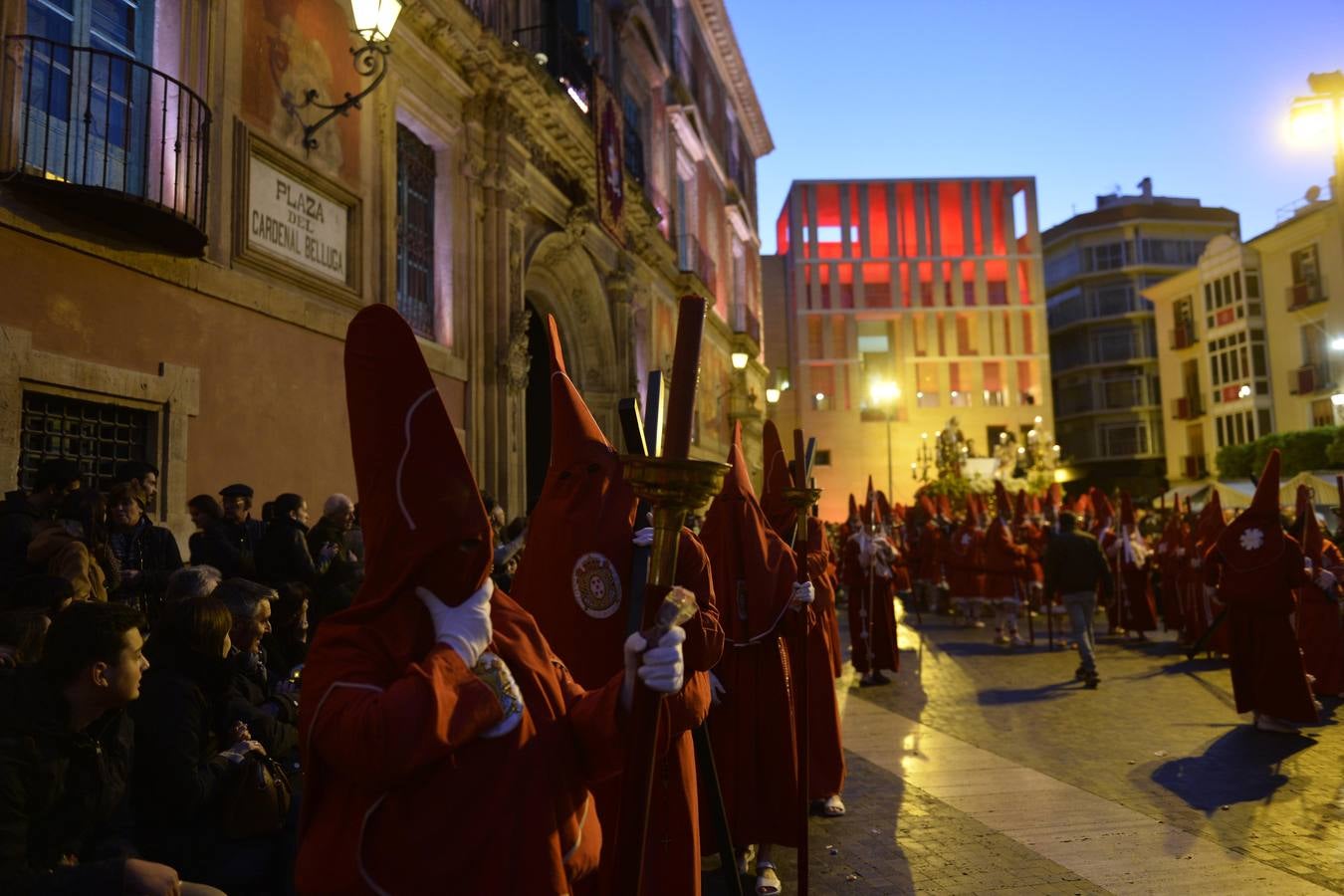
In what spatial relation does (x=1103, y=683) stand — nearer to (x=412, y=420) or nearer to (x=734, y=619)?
(x=734, y=619)

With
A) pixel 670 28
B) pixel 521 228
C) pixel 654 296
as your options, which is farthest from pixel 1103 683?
pixel 670 28

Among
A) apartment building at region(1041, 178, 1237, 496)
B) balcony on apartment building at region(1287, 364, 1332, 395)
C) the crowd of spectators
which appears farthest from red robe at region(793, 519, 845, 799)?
apartment building at region(1041, 178, 1237, 496)

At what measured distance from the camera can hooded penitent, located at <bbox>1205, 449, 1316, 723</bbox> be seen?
28.2 feet

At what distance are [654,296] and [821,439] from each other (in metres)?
35.0

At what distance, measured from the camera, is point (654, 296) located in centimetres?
2362

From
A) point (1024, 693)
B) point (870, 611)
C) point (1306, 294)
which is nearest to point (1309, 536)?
point (1024, 693)

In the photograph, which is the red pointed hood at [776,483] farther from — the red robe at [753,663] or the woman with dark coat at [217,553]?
the woman with dark coat at [217,553]

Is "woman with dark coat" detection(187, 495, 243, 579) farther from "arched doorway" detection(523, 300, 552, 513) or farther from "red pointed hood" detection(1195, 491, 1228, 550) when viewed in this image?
"red pointed hood" detection(1195, 491, 1228, 550)

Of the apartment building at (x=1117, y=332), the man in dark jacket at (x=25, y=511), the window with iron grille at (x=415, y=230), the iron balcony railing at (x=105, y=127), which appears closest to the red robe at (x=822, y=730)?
the man in dark jacket at (x=25, y=511)

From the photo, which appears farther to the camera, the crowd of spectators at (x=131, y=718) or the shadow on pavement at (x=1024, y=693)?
the shadow on pavement at (x=1024, y=693)

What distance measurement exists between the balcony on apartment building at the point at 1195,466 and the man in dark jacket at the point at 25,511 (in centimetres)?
5119

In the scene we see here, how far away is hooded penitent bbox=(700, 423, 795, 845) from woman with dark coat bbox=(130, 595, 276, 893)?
7.80 ft

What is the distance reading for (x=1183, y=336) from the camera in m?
48.5

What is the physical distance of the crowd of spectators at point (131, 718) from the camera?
9.35ft
